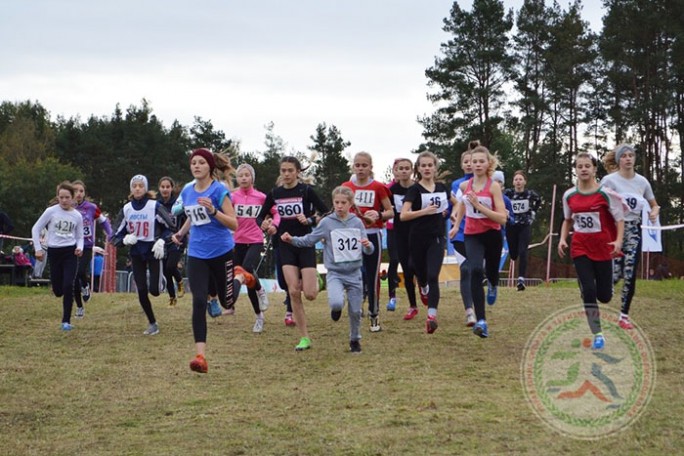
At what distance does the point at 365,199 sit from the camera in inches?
480

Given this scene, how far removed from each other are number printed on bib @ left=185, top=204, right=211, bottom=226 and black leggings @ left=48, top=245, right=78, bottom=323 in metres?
4.51

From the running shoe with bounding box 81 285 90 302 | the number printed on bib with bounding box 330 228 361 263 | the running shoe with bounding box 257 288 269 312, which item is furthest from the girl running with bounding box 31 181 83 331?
the number printed on bib with bounding box 330 228 361 263

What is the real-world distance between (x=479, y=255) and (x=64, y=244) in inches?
249

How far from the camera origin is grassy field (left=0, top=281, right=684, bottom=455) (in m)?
6.73

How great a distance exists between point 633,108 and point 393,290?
35.6 m

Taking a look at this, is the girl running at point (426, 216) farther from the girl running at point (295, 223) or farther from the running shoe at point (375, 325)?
the girl running at point (295, 223)

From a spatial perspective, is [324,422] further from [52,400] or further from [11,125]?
[11,125]

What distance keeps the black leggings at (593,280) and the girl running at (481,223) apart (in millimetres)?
968

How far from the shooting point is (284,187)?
37.3 feet

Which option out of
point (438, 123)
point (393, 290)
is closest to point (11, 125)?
point (438, 123)

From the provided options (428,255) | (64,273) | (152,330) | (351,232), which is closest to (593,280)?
(428,255)

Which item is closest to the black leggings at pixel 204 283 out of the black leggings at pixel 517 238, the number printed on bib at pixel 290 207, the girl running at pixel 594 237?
the number printed on bib at pixel 290 207

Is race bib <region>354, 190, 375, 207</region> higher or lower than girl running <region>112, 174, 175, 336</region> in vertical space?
higher
